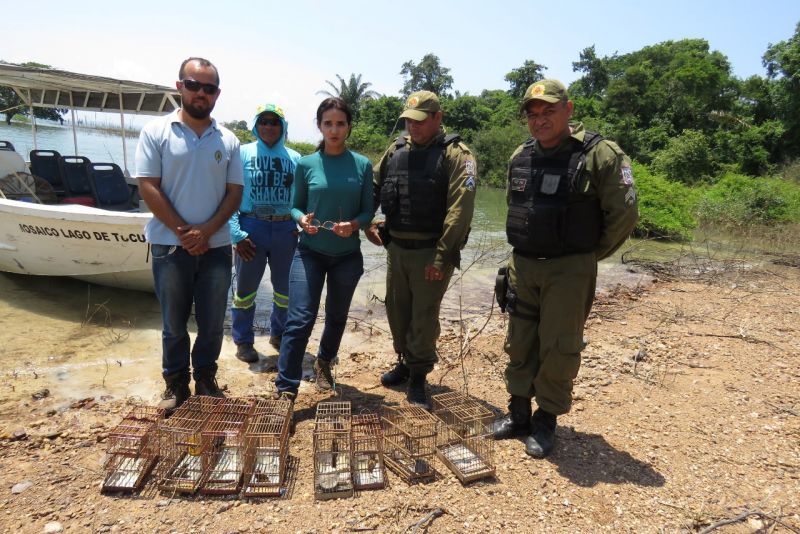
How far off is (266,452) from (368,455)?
0.52 meters

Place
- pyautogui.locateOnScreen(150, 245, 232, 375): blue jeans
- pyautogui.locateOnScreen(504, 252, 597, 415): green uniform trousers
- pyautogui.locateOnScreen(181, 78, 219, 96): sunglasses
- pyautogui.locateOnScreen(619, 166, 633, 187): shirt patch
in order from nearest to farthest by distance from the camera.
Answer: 1. pyautogui.locateOnScreen(619, 166, 633, 187): shirt patch
2. pyautogui.locateOnScreen(504, 252, 597, 415): green uniform trousers
3. pyautogui.locateOnScreen(181, 78, 219, 96): sunglasses
4. pyautogui.locateOnScreen(150, 245, 232, 375): blue jeans

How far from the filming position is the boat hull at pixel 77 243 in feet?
16.3

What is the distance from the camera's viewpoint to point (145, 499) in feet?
7.33

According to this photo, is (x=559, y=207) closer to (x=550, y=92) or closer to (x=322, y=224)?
(x=550, y=92)

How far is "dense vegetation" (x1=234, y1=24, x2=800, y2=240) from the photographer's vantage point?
15523mm

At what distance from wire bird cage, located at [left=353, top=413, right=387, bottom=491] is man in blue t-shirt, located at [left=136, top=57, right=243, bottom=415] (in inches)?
46.6

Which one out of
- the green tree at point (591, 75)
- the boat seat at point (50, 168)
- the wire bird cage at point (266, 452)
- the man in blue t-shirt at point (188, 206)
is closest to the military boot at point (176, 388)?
the man in blue t-shirt at point (188, 206)

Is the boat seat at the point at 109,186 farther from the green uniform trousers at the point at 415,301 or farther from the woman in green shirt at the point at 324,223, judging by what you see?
the green uniform trousers at the point at 415,301

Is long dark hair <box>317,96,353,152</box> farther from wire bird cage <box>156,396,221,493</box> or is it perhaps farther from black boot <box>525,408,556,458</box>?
black boot <box>525,408,556,458</box>

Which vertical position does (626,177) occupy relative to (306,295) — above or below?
above

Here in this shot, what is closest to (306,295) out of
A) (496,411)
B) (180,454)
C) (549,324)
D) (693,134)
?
(180,454)

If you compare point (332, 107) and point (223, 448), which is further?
point (332, 107)

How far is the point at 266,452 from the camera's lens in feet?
8.20

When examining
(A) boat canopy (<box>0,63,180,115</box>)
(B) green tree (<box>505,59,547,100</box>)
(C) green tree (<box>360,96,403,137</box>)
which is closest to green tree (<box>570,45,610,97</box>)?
(B) green tree (<box>505,59,547,100</box>)
